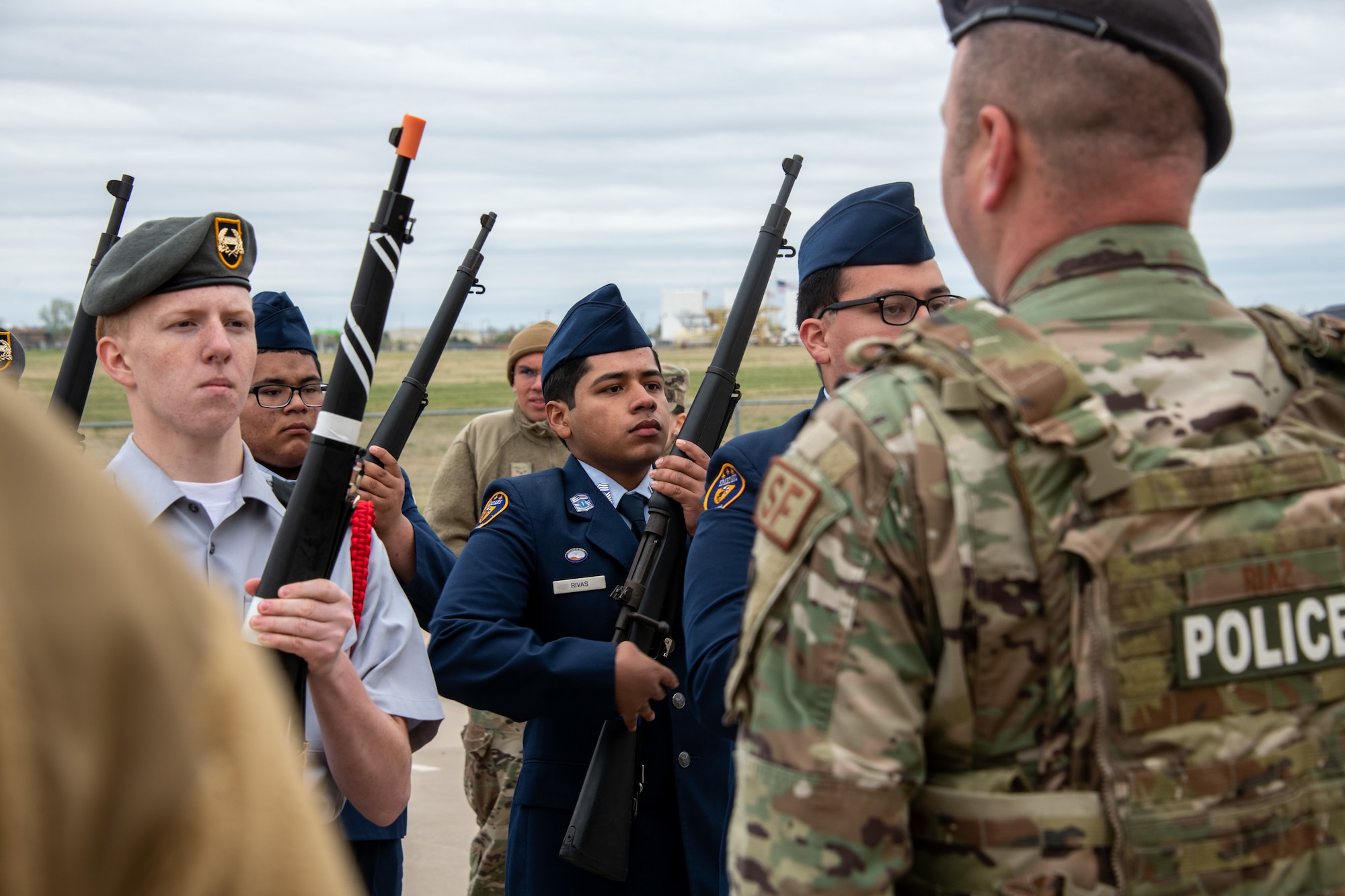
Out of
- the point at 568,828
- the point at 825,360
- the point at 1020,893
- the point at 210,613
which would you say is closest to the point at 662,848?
the point at 568,828

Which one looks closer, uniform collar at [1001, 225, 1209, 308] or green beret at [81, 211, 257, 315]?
uniform collar at [1001, 225, 1209, 308]

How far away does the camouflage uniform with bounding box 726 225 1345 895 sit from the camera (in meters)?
→ 1.35

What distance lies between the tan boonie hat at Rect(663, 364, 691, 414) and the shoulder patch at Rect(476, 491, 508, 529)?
8.19 feet

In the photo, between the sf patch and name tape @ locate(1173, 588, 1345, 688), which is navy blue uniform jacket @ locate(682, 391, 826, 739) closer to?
the sf patch

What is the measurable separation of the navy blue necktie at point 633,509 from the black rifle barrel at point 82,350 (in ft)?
6.91

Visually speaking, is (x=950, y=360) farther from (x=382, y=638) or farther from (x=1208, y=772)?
(x=382, y=638)

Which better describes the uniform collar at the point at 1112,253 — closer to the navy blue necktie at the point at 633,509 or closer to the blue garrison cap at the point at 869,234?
the blue garrison cap at the point at 869,234

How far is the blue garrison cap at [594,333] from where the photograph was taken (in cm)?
391

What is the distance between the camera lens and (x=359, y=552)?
2.77 meters

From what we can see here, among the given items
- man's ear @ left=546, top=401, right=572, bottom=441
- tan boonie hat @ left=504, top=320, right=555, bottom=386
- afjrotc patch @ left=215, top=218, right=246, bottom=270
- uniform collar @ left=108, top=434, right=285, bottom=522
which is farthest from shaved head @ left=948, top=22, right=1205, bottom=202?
tan boonie hat @ left=504, top=320, right=555, bottom=386

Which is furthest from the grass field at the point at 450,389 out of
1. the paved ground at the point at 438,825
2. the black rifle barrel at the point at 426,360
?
the paved ground at the point at 438,825

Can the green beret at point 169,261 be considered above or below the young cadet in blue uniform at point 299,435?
above

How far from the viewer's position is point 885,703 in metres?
1.36

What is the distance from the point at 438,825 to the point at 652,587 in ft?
11.4
